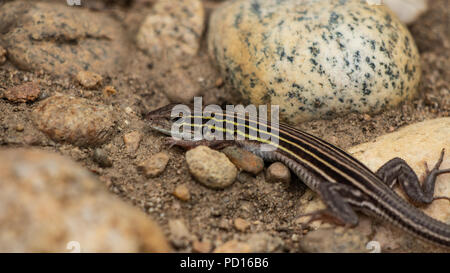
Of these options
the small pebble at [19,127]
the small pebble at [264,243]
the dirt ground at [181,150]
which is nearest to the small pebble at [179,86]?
the dirt ground at [181,150]

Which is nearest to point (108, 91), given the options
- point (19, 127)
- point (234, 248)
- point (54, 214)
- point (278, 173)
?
point (19, 127)

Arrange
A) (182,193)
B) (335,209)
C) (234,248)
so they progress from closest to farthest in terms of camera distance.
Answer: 1. (234,248)
2. (335,209)
3. (182,193)

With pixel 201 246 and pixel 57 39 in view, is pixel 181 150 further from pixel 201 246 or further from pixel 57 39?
pixel 57 39

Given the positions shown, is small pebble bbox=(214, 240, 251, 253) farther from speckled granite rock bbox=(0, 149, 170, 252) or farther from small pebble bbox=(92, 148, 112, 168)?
small pebble bbox=(92, 148, 112, 168)

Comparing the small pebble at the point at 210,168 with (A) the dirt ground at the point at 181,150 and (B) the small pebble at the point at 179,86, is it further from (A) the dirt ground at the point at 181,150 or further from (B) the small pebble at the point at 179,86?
(B) the small pebble at the point at 179,86

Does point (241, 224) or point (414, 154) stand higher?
point (414, 154)

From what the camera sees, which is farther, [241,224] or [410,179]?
[410,179]

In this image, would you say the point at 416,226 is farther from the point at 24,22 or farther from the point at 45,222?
the point at 24,22

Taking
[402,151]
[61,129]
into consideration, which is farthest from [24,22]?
[402,151]

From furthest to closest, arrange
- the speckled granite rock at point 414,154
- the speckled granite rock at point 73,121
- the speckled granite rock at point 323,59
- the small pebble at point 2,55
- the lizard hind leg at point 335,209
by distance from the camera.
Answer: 1. the small pebble at point 2,55
2. the speckled granite rock at point 323,59
3. the speckled granite rock at point 73,121
4. the speckled granite rock at point 414,154
5. the lizard hind leg at point 335,209
